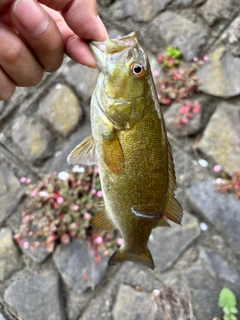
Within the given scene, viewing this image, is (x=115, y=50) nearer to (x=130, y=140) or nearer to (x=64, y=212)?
(x=130, y=140)

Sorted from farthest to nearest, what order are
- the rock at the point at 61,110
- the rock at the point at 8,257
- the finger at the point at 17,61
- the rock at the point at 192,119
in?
the rock at the point at 61,110 < the rock at the point at 192,119 < the rock at the point at 8,257 < the finger at the point at 17,61

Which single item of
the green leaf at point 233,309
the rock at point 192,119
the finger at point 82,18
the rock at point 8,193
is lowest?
the green leaf at point 233,309

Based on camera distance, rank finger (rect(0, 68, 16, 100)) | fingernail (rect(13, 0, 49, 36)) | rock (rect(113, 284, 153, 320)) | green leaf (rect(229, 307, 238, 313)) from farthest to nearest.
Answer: rock (rect(113, 284, 153, 320)) → green leaf (rect(229, 307, 238, 313)) → finger (rect(0, 68, 16, 100)) → fingernail (rect(13, 0, 49, 36))

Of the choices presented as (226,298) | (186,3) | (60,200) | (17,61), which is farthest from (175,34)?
(226,298)

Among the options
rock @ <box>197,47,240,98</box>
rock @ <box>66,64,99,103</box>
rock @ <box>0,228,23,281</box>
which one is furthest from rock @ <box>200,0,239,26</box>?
rock @ <box>0,228,23,281</box>

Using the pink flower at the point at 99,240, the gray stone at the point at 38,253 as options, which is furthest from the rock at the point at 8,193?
the pink flower at the point at 99,240

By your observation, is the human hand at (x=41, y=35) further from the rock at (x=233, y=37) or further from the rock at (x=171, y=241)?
the rock at (x=233, y=37)

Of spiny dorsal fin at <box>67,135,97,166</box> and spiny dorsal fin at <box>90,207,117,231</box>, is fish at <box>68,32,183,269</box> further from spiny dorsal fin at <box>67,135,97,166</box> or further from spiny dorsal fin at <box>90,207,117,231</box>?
spiny dorsal fin at <box>90,207,117,231</box>
